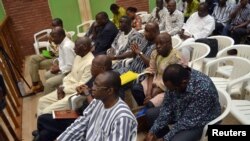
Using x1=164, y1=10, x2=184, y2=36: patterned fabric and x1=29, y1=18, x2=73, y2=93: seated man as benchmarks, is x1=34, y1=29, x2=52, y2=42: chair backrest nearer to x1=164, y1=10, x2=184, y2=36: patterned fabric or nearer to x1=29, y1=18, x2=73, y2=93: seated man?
x1=29, y1=18, x2=73, y2=93: seated man

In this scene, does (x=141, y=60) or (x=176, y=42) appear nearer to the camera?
(x=141, y=60)

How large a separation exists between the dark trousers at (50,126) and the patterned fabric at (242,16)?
337 cm

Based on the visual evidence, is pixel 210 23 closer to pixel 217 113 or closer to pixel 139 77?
pixel 139 77

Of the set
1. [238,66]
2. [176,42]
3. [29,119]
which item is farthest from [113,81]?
[29,119]

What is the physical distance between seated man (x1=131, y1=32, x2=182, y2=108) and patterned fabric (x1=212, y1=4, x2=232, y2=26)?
8.54ft

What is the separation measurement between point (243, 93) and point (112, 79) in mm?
1497

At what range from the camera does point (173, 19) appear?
433cm

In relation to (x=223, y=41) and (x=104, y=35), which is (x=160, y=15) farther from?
(x=223, y=41)

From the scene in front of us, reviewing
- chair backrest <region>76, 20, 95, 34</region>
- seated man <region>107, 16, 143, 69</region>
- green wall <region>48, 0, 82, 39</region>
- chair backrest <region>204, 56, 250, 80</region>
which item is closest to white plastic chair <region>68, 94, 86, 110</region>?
seated man <region>107, 16, 143, 69</region>

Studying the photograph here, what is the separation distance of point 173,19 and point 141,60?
5.50 ft

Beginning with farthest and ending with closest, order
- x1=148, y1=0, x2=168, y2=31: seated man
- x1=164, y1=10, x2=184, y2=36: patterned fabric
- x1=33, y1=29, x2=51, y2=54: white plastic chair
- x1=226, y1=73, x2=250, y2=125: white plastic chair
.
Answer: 1. x1=33, y1=29, x2=51, y2=54: white plastic chair
2. x1=148, y1=0, x2=168, y2=31: seated man
3. x1=164, y1=10, x2=184, y2=36: patterned fabric
4. x1=226, y1=73, x2=250, y2=125: white plastic chair

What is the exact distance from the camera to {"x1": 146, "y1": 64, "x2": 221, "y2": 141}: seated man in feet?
5.98

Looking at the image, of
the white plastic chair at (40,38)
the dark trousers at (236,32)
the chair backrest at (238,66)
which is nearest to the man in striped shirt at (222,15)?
the dark trousers at (236,32)

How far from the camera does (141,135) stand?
8.79 ft
